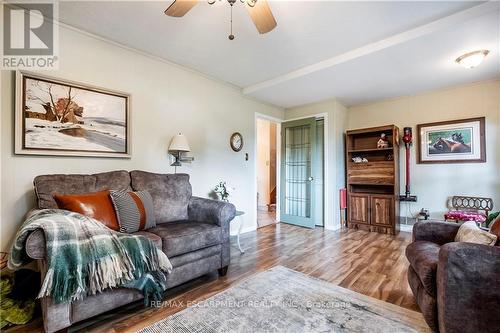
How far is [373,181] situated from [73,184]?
14.3 feet

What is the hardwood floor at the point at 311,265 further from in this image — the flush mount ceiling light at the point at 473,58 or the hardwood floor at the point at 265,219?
the flush mount ceiling light at the point at 473,58

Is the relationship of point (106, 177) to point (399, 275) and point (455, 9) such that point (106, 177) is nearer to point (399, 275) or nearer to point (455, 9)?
point (399, 275)

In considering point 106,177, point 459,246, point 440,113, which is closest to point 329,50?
point 459,246

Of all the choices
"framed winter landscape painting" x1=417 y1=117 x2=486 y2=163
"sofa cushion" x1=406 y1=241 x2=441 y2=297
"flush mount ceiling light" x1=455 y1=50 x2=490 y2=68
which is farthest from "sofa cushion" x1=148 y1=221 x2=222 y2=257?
"framed winter landscape painting" x1=417 y1=117 x2=486 y2=163

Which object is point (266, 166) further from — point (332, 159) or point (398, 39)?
point (398, 39)

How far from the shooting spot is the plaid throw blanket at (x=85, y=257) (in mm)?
1295

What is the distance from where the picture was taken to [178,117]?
3.12 metres

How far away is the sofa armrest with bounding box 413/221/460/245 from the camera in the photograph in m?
1.89

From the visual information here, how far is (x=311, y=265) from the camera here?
2.55 meters

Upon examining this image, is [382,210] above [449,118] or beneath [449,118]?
beneath

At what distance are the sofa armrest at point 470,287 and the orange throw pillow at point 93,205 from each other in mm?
2302

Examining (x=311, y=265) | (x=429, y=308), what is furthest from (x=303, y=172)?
(x=429, y=308)

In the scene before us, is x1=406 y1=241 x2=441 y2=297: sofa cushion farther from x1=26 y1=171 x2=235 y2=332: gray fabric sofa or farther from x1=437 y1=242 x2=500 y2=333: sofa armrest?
x1=26 y1=171 x2=235 y2=332: gray fabric sofa

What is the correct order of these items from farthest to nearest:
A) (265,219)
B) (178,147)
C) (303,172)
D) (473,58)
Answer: (265,219), (303,172), (178,147), (473,58)
